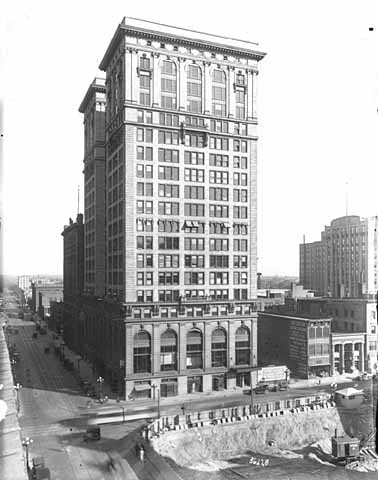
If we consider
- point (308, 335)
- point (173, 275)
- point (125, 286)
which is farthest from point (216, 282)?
point (308, 335)

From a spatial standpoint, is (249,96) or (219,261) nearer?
(219,261)

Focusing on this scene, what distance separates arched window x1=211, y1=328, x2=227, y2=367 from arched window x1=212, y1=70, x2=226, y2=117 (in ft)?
107

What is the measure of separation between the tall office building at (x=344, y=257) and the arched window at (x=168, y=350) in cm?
5039

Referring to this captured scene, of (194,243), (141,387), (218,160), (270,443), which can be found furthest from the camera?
(218,160)

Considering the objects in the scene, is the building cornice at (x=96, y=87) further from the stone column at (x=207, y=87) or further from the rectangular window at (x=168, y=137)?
the rectangular window at (x=168, y=137)

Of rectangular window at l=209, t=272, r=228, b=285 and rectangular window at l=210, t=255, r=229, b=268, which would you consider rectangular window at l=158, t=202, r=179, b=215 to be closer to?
rectangular window at l=210, t=255, r=229, b=268

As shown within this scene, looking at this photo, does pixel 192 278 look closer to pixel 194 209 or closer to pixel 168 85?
pixel 194 209

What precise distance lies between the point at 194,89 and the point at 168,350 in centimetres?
3821

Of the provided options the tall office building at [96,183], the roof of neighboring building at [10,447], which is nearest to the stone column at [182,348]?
the tall office building at [96,183]

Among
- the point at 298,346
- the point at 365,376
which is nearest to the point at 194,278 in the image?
the point at 298,346

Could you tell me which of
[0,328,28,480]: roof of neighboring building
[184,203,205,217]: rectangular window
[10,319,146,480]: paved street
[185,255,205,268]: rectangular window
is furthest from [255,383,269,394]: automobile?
[0,328,28,480]: roof of neighboring building

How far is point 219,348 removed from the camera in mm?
68688

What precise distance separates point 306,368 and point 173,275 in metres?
27.3

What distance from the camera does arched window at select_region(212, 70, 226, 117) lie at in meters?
70.7
